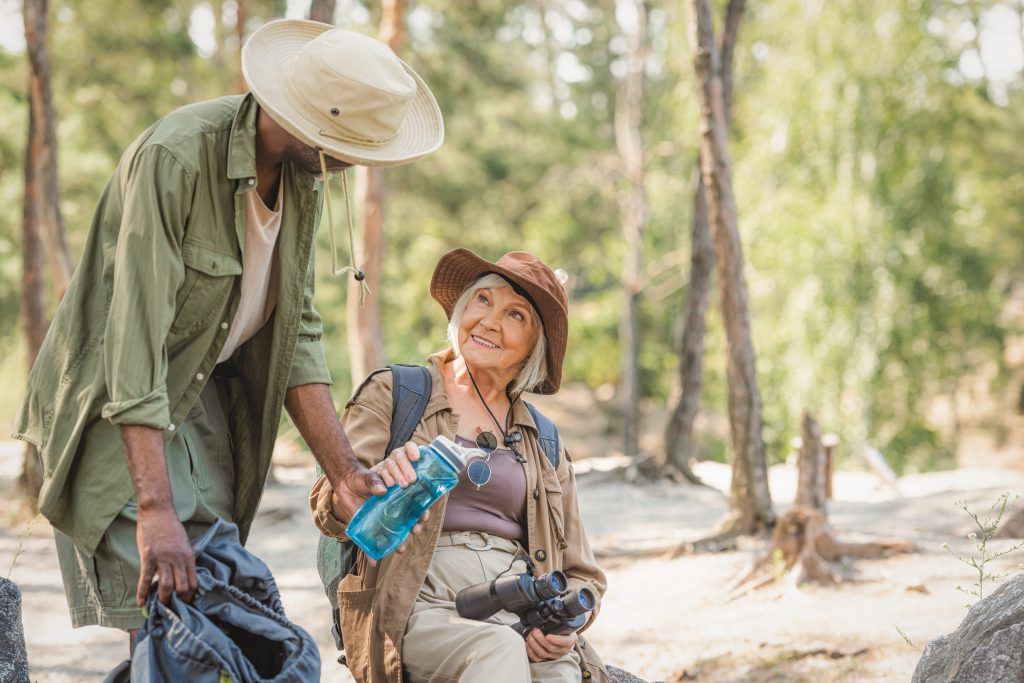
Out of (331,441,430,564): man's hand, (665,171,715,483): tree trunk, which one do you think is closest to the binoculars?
(331,441,430,564): man's hand

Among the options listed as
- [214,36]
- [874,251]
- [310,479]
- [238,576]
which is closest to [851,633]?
[238,576]

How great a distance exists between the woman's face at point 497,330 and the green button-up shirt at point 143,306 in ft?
3.02

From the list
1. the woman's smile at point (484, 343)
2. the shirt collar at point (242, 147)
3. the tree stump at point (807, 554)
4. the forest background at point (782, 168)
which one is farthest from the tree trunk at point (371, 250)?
the shirt collar at point (242, 147)

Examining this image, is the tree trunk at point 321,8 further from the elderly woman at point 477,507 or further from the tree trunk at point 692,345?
the elderly woman at point 477,507

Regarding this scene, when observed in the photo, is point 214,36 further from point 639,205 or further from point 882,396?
point 882,396

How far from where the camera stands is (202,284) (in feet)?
7.79

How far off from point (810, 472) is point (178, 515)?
19.1 ft

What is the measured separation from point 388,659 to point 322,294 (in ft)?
52.2

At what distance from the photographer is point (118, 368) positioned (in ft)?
7.19

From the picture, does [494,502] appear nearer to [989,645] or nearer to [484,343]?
[484,343]

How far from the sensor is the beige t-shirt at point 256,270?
2.48 meters

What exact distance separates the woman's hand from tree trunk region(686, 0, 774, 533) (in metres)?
4.62

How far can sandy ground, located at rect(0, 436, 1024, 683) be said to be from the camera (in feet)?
16.4

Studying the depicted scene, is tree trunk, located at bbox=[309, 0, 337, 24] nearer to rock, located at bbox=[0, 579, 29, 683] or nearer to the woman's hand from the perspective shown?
rock, located at bbox=[0, 579, 29, 683]
